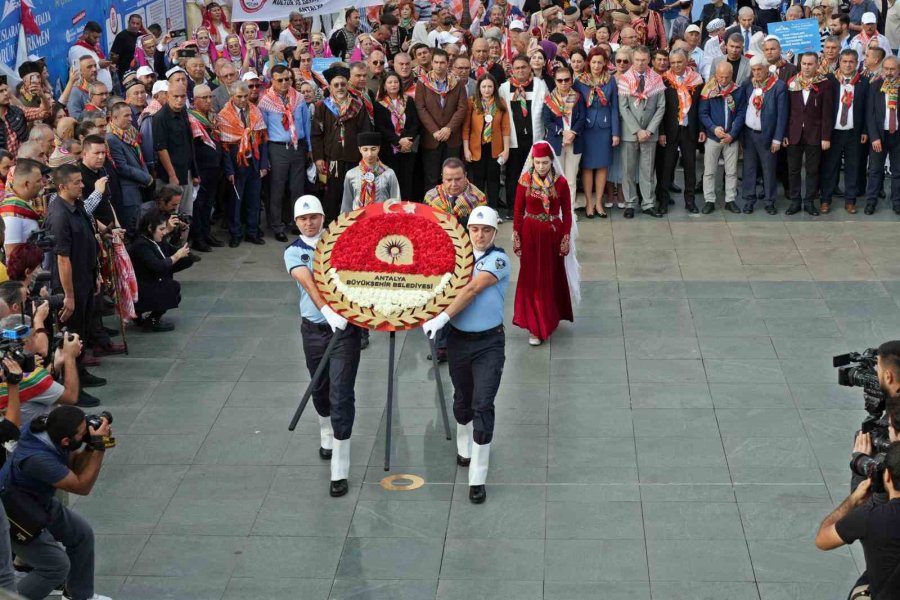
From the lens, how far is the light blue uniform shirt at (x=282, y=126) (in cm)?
1485

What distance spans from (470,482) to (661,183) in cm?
794

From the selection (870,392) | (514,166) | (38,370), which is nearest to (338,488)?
(38,370)

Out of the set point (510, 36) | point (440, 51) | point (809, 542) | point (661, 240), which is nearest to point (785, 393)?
point (809, 542)

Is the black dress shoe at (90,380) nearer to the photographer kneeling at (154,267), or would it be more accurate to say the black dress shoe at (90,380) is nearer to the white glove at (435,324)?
the photographer kneeling at (154,267)

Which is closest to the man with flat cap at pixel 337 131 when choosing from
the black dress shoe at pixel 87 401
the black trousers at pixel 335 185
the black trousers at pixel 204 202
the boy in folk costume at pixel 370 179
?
the black trousers at pixel 335 185

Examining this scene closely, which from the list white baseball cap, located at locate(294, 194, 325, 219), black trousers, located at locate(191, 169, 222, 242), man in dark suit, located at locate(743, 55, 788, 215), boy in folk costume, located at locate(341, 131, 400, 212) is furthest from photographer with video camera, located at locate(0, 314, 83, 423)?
man in dark suit, located at locate(743, 55, 788, 215)

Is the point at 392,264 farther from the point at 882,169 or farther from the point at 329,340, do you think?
the point at 882,169

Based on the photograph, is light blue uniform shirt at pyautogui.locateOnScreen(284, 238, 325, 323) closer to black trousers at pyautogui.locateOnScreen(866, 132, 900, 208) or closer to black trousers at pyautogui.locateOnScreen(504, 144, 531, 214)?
black trousers at pyautogui.locateOnScreen(504, 144, 531, 214)

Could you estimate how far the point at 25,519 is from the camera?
690 centimetres

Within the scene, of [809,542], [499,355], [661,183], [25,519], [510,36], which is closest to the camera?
[25,519]

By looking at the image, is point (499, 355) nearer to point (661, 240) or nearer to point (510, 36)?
point (661, 240)

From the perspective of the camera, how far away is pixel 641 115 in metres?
15.6

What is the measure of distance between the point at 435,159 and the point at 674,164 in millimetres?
2960

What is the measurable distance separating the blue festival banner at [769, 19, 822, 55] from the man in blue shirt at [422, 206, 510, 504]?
9546 millimetres
